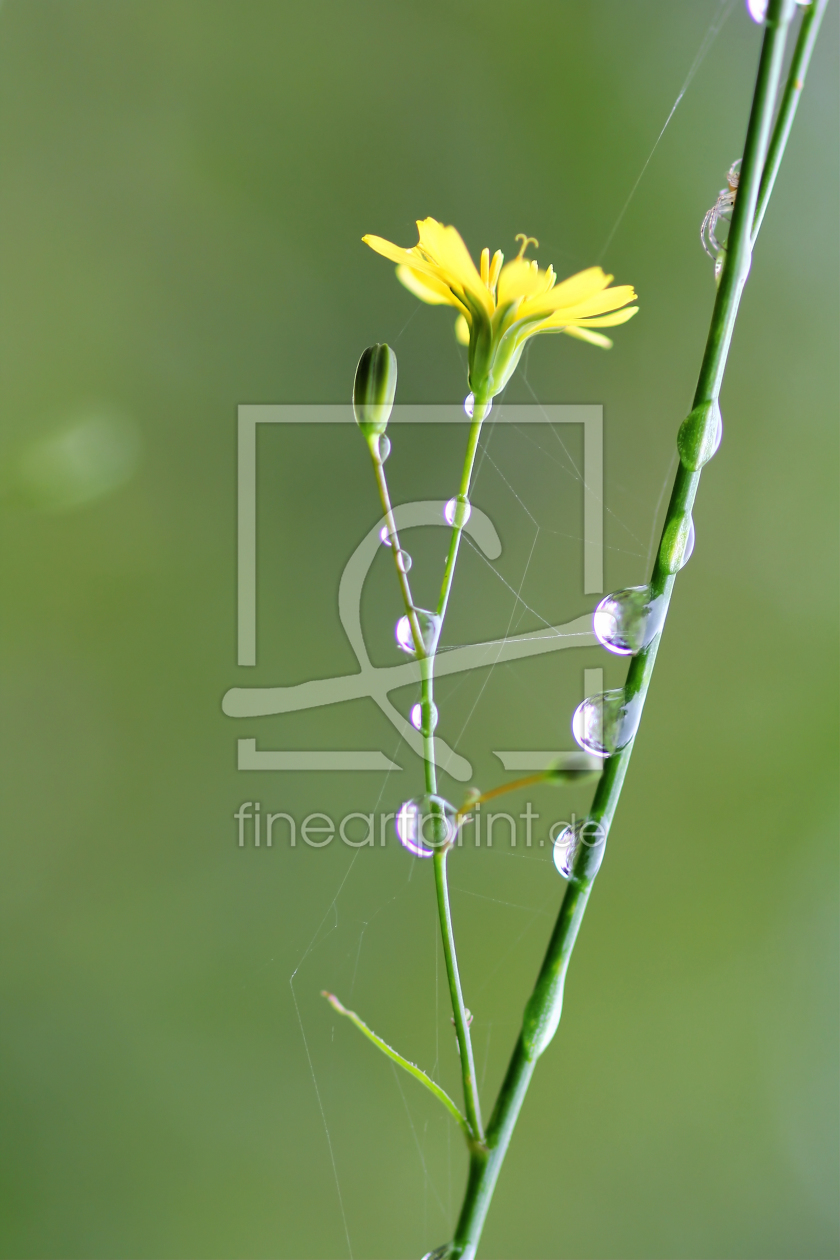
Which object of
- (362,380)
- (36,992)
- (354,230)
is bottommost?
(36,992)

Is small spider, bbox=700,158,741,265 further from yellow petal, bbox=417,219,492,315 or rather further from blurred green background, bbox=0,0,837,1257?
blurred green background, bbox=0,0,837,1257

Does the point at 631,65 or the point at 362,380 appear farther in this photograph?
the point at 631,65

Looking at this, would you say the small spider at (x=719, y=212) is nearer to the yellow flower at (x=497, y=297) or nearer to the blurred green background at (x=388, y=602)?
the yellow flower at (x=497, y=297)

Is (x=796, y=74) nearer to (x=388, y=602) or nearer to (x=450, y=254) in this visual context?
(x=450, y=254)

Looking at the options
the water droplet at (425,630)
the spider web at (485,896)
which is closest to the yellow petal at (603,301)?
the water droplet at (425,630)

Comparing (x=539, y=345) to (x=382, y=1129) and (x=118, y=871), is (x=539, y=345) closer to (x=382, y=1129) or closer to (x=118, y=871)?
(x=118, y=871)

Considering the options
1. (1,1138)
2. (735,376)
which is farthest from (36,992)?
(735,376)

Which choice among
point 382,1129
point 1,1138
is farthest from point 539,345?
point 1,1138

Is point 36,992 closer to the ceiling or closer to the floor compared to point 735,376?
closer to the floor
